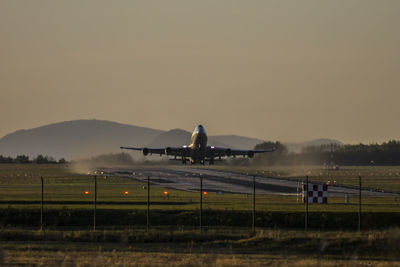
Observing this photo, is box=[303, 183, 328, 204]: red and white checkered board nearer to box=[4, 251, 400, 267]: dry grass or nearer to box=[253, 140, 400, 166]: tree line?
box=[4, 251, 400, 267]: dry grass

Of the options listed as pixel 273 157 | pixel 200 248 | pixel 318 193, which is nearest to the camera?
pixel 200 248

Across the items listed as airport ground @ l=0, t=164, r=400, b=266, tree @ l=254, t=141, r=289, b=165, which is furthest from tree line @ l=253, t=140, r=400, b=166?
airport ground @ l=0, t=164, r=400, b=266

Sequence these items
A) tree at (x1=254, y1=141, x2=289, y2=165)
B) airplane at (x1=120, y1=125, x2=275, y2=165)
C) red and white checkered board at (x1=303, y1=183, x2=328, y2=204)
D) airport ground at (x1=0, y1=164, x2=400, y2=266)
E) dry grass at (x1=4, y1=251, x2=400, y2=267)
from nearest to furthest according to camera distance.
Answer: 1. dry grass at (x1=4, y1=251, x2=400, y2=267)
2. airport ground at (x1=0, y1=164, x2=400, y2=266)
3. red and white checkered board at (x1=303, y1=183, x2=328, y2=204)
4. airplane at (x1=120, y1=125, x2=275, y2=165)
5. tree at (x1=254, y1=141, x2=289, y2=165)

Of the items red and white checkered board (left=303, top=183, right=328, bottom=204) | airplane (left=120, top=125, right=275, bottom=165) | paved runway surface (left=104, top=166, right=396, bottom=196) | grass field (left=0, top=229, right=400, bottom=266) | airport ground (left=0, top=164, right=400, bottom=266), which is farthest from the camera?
airplane (left=120, top=125, right=275, bottom=165)

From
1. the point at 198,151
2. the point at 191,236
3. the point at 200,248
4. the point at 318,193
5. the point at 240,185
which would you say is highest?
the point at 198,151

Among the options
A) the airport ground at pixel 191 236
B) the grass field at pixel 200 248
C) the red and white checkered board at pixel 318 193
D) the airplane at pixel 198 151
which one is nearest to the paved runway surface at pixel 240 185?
the airplane at pixel 198 151

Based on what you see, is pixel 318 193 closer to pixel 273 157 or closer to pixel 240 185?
pixel 240 185

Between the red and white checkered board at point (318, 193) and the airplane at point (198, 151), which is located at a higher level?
the airplane at point (198, 151)

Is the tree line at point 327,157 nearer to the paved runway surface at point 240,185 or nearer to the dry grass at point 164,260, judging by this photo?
the paved runway surface at point 240,185

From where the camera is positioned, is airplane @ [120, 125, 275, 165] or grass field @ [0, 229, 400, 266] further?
airplane @ [120, 125, 275, 165]

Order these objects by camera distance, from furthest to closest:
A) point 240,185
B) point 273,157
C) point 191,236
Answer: point 273,157
point 240,185
point 191,236

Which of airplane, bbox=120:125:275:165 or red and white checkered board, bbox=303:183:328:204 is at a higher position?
airplane, bbox=120:125:275:165

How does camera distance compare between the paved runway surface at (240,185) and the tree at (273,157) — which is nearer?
the paved runway surface at (240,185)

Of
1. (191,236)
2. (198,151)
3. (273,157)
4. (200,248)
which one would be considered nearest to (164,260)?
(200,248)
